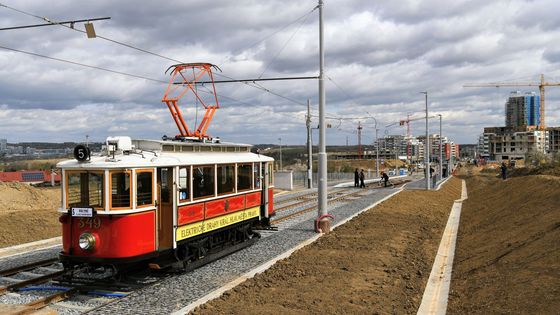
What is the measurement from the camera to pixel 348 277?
10.5 meters

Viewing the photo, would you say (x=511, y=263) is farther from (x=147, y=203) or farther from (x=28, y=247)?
(x=28, y=247)

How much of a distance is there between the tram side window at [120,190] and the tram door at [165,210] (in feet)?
2.92

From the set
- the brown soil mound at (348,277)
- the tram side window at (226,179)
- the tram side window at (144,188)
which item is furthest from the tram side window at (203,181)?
the brown soil mound at (348,277)

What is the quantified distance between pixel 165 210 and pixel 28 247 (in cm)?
636

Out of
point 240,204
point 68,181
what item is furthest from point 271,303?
point 240,204

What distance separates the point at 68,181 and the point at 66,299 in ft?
7.48

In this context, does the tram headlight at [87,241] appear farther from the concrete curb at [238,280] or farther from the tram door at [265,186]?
the tram door at [265,186]

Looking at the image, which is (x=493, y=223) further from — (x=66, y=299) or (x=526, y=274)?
(x=66, y=299)

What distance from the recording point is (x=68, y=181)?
9.99 m

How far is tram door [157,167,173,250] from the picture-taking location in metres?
10.6

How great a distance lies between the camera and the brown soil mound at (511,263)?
810cm

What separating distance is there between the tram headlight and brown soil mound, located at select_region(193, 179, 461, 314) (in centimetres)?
270

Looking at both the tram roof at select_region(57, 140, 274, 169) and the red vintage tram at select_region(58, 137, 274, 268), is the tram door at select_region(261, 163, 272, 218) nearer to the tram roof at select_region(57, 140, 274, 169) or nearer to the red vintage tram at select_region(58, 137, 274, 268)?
the tram roof at select_region(57, 140, 274, 169)

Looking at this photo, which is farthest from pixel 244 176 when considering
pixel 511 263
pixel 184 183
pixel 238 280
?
pixel 511 263
